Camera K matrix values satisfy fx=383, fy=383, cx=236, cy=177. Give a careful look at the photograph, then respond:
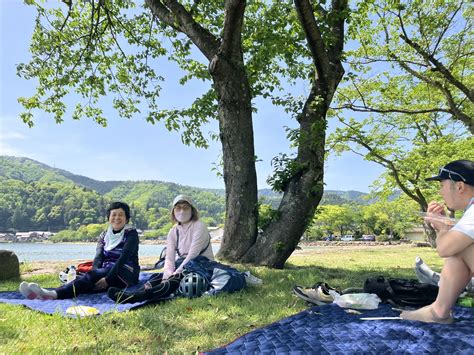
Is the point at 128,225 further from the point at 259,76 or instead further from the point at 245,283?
the point at 259,76

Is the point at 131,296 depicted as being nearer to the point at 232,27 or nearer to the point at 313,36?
the point at 232,27

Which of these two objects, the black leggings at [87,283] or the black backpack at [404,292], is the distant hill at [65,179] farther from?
the black backpack at [404,292]

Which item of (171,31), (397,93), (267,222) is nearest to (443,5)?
(397,93)

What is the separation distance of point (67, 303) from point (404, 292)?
10.6 ft

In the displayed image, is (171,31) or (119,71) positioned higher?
(171,31)

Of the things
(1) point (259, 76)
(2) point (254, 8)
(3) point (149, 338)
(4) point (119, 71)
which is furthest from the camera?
(4) point (119, 71)

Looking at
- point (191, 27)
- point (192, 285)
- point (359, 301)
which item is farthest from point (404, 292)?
point (191, 27)

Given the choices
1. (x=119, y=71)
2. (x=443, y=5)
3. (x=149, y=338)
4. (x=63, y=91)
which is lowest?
(x=149, y=338)

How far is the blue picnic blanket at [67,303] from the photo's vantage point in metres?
3.47

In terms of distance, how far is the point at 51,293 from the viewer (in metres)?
3.97

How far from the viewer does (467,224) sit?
2.55 m

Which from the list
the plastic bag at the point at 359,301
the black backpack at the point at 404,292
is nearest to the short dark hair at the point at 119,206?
the plastic bag at the point at 359,301

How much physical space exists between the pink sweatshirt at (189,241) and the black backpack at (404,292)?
1970 mm

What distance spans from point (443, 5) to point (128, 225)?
1135cm
